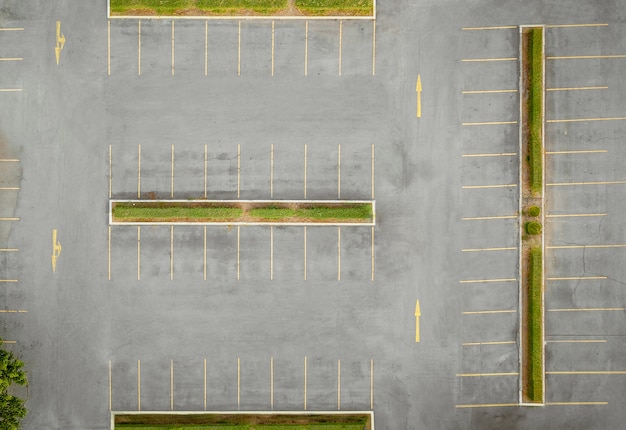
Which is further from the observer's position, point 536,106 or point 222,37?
point 222,37

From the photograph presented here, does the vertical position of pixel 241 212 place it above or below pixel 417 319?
above

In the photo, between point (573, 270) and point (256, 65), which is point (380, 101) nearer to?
point (256, 65)

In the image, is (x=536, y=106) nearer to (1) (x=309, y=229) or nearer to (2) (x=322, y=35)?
(2) (x=322, y=35)

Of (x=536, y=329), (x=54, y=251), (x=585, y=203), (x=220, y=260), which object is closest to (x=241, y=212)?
(x=220, y=260)

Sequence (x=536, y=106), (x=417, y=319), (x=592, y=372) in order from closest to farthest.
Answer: (x=536, y=106)
(x=592, y=372)
(x=417, y=319)

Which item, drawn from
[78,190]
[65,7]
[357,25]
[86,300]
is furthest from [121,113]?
[357,25]

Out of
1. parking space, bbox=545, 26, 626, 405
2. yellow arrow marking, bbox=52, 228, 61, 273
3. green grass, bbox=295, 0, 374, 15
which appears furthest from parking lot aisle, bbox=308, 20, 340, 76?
yellow arrow marking, bbox=52, 228, 61, 273

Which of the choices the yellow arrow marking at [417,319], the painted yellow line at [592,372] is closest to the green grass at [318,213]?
the yellow arrow marking at [417,319]
